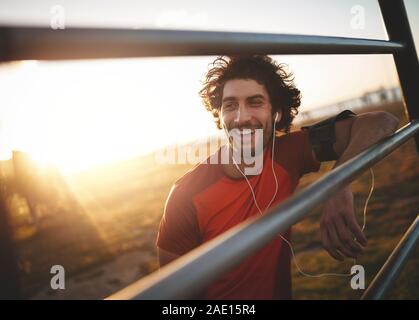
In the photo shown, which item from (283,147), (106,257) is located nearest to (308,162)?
(283,147)

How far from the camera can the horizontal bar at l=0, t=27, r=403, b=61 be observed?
28cm

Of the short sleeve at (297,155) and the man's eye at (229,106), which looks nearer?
the short sleeve at (297,155)

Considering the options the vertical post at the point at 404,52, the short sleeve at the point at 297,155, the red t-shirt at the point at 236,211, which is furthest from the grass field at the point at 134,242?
the short sleeve at the point at 297,155

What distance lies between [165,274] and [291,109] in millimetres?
3297

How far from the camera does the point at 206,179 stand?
7.98 ft

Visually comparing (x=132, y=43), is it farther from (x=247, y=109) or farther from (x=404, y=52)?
(x=247, y=109)

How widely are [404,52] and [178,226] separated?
1647 millimetres

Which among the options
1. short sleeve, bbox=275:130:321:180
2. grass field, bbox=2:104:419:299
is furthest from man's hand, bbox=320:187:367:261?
short sleeve, bbox=275:130:321:180

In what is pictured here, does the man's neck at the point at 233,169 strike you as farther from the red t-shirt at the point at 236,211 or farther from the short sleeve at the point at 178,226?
the short sleeve at the point at 178,226

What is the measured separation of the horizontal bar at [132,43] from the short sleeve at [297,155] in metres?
1.70

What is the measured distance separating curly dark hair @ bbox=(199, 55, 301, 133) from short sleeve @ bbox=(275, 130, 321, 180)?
747 mm

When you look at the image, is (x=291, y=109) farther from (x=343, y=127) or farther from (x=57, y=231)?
(x=57, y=231)

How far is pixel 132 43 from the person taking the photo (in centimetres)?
38

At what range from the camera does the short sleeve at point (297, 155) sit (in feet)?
7.71
